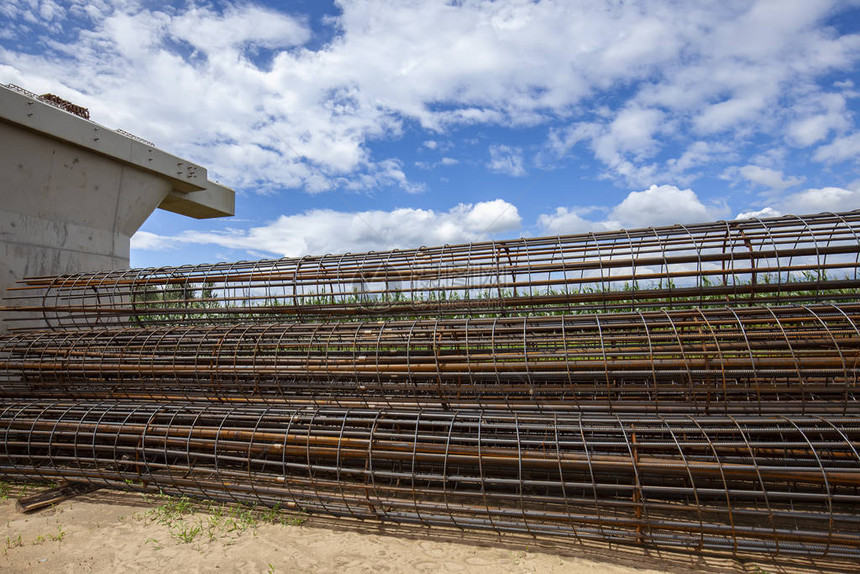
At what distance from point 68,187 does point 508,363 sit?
661 cm

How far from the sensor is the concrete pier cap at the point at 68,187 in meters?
5.82

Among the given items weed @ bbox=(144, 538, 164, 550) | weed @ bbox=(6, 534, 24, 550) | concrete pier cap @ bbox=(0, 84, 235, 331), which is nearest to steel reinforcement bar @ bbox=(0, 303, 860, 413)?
weed @ bbox=(144, 538, 164, 550)

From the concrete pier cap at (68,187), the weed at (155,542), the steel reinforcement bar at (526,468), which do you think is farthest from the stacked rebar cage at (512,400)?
the concrete pier cap at (68,187)

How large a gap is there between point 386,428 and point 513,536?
1.10 m

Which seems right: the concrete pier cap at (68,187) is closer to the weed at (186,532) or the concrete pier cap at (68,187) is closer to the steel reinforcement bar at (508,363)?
the steel reinforcement bar at (508,363)

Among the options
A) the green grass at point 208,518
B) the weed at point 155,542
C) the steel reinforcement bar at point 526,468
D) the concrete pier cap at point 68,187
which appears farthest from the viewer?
the concrete pier cap at point 68,187

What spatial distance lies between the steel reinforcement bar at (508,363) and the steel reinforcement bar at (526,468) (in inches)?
7.9

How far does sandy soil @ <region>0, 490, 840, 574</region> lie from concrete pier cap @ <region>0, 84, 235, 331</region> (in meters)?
4.10

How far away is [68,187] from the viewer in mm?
6559

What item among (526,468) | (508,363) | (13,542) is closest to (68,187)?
(13,542)

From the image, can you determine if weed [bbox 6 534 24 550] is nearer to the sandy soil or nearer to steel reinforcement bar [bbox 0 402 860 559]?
the sandy soil

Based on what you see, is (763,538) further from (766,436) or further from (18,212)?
(18,212)

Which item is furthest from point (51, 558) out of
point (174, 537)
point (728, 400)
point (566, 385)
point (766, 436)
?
point (766, 436)

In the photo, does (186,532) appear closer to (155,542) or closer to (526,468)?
(155,542)
